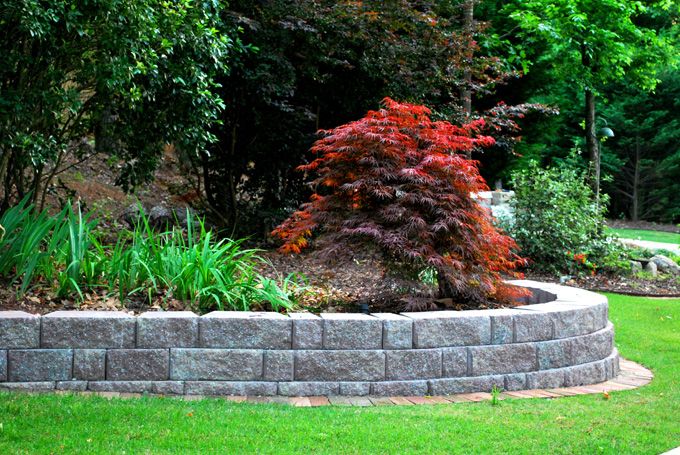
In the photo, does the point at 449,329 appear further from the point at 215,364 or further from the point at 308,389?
the point at 215,364

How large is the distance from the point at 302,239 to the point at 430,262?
1143mm

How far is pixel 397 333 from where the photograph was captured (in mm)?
4973

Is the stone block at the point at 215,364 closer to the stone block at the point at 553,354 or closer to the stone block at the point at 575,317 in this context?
the stone block at the point at 553,354

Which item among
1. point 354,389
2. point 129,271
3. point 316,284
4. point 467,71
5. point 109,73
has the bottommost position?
point 354,389

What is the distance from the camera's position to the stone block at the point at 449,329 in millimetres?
5023

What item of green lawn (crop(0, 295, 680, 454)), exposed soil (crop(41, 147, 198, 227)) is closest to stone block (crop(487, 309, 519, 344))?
green lawn (crop(0, 295, 680, 454))

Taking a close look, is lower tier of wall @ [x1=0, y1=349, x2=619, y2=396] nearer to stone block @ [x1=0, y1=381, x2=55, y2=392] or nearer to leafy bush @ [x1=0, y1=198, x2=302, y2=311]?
stone block @ [x1=0, y1=381, x2=55, y2=392]

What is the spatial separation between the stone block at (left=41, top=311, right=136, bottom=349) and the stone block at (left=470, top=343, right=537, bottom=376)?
238cm

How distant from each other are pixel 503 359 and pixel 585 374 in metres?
0.82

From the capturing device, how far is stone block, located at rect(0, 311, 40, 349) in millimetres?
4582

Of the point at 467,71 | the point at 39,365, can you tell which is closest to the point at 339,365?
the point at 39,365

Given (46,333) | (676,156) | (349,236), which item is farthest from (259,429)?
(676,156)

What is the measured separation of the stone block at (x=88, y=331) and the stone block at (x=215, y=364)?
33 centimetres

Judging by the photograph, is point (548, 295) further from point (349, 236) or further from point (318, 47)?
point (318, 47)
